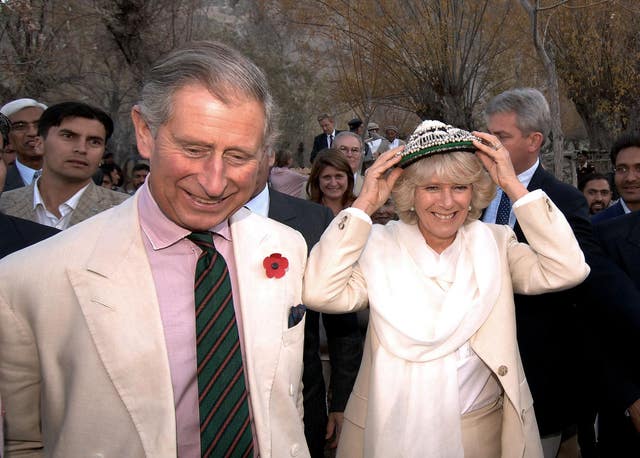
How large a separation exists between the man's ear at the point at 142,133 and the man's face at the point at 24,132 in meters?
3.65

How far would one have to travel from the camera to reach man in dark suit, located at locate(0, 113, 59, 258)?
2.30 m

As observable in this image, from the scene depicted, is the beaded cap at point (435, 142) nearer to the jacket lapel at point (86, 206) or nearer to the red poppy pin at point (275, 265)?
the red poppy pin at point (275, 265)

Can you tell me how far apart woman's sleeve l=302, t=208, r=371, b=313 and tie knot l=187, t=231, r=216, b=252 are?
55 cm

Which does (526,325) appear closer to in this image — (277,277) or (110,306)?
(277,277)

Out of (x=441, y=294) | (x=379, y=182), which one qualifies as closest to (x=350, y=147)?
(x=379, y=182)

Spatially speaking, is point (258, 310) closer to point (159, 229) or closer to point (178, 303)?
point (178, 303)

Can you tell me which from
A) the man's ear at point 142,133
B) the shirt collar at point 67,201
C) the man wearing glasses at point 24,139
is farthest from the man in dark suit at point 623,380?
the man wearing glasses at point 24,139

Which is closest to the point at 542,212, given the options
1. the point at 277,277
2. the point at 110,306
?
the point at 277,277

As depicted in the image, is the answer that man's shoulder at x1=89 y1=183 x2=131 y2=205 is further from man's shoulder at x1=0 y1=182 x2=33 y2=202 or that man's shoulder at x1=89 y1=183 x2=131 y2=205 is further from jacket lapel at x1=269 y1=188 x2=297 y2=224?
jacket lapel at x1=269 y1=188 x2=297 y2=224

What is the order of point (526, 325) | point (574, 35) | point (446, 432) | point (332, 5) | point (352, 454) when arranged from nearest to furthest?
1. point (446, 432)
2. point (352, 454)
3. point (526, 325)
4. point (332, 5)
5. point (574, 35)

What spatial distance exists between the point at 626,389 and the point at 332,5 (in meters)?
13.5

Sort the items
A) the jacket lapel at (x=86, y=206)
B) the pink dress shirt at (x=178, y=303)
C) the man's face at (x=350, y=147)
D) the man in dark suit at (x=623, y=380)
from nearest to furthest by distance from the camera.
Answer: the pink dress shirt at (x=178, y=303) < the man in dark suit at (x=623, y=380) < the jacket lapel at (x=86, y=206) < the man's face at (x=350, y=147)

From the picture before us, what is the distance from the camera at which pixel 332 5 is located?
14.6 m

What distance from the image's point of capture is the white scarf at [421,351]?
2.37m
